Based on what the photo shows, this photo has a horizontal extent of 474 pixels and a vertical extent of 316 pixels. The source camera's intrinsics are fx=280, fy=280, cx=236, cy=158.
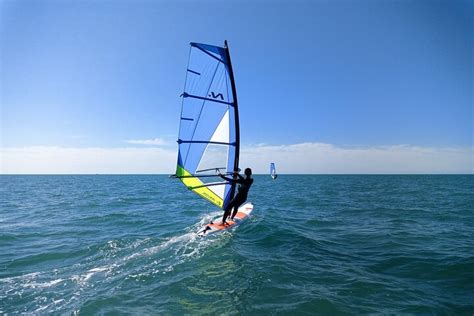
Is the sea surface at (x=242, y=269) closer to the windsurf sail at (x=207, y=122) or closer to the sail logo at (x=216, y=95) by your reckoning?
the windsurf sail at (x=207, y=122)

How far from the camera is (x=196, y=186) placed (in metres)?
10.8

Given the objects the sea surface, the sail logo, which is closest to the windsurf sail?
the sail logo

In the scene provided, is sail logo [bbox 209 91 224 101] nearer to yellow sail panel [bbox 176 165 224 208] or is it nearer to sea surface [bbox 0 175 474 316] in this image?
yellow sail panel [bbox 176 165 224 208]

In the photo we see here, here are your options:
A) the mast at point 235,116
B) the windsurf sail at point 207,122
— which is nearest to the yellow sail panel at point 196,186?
the windsurf sail at point 207,122

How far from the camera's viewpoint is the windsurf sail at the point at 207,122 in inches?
382

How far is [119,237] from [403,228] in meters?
12.2

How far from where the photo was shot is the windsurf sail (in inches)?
382

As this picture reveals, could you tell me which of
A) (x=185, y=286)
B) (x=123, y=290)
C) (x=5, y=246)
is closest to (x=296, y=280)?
(x=185, y=286)

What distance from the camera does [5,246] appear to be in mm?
10086

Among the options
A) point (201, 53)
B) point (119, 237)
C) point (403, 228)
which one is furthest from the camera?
point (403, 228)

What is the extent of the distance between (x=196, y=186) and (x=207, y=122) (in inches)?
97.8

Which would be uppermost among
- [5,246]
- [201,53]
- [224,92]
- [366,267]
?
[201,53]

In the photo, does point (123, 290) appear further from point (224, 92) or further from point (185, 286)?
point (224, 92)

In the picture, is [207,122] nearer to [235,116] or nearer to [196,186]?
[235,116]
